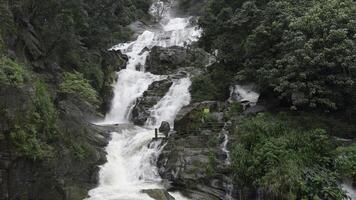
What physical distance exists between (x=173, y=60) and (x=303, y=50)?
54.6 ft

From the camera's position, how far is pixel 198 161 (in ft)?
50.5

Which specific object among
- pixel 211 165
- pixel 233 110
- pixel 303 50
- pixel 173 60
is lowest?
pixel 211 165

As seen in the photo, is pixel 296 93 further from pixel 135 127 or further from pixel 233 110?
pixel 135 127

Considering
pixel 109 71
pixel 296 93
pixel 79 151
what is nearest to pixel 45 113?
pixel 79 151

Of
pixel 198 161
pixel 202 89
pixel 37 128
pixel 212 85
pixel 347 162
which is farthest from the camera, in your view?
pixel 202 89

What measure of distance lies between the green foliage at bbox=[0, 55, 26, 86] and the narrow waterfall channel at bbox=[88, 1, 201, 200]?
185 inches

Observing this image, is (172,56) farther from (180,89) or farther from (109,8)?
(109,8)

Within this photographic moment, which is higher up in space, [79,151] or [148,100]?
[148,100]

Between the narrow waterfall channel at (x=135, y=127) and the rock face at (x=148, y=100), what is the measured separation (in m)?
0.45

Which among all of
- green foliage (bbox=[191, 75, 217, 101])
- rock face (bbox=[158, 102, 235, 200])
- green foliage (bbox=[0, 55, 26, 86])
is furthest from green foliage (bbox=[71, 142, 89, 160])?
green foliage (bbox=[191, 75, 217, 101])

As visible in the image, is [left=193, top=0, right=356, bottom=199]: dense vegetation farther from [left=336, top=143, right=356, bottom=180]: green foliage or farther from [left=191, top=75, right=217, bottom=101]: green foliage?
[left=191, top=75, right=217, bottom=101]: green foliage

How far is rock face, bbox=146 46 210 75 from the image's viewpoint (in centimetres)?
3103

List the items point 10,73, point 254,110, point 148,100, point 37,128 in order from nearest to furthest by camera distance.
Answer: point 10,73 → point 37,128 → point 254,110 → point 148,100

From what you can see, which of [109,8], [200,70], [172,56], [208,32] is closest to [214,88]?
[208,32]
